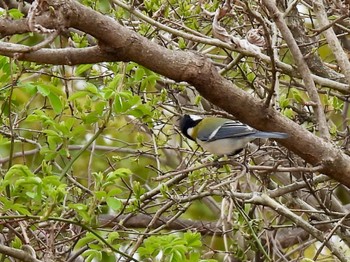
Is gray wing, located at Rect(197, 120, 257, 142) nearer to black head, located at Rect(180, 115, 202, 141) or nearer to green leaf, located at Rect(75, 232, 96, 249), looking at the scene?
black head, located at Rect(180, 115, 202, 141)

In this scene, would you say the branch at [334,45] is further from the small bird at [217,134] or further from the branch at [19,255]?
the branch at [19,255]

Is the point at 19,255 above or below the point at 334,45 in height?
below

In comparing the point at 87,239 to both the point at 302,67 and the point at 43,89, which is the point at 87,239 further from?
the point at 302,67

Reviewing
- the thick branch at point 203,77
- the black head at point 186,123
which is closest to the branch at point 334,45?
the thick branch at point 203,77

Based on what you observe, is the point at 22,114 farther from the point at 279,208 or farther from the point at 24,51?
the point at 24,51

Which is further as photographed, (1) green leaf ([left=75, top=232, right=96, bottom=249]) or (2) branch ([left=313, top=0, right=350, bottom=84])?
(2) branch ([left=313, top=0, right=350, bottom=84])

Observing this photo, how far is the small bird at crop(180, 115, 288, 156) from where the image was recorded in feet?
12.1

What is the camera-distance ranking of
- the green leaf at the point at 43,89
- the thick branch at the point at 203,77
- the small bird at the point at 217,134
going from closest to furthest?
the thick branch at the point at 203,77, the green leaf at the point at 43,89, the small bird at the point at 217,134

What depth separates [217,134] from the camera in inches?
150

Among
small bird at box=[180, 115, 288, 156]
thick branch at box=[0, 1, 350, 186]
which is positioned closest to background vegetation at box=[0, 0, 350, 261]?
thick branch at box=[0, 1, 350, 186]

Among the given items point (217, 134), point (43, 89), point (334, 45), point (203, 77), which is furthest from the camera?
point (217, 134)

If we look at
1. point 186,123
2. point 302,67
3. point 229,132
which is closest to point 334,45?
point 302,67

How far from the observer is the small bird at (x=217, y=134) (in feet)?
12.1

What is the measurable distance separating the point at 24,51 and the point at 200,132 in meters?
1.80
